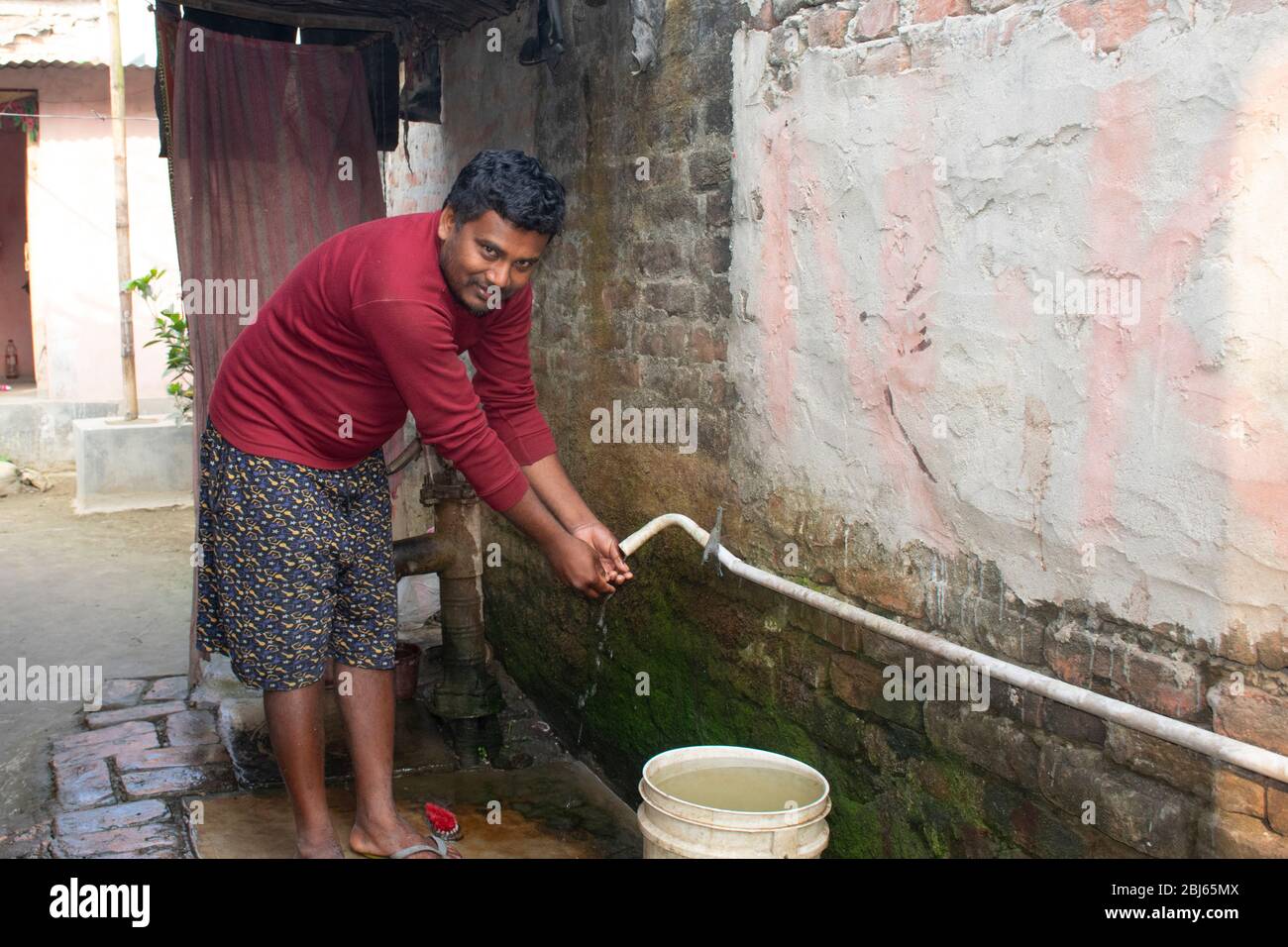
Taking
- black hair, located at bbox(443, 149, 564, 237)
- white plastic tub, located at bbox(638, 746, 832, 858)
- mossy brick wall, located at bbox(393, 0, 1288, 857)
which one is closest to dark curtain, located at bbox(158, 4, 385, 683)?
mossy brick wall, located at bbox(393, 0, 1288, 857)

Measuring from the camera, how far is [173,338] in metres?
9.42

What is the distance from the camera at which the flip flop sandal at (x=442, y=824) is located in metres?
3.70

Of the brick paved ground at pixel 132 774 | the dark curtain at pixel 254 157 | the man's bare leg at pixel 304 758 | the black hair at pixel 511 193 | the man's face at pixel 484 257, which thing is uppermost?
the dark curtain at pixel 254 157

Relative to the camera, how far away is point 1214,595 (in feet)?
6.83

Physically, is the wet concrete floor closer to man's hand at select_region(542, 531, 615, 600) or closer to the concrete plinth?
man's hand at select_region(542, 531, 615, 600)

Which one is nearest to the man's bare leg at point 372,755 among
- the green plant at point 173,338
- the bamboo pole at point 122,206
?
the green plant at point 173,338

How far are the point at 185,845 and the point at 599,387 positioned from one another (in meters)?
1.94

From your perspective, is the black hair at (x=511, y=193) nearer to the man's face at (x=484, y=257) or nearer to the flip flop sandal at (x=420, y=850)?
the man's face at (x=484, y=257)

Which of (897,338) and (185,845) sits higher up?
(897,338)

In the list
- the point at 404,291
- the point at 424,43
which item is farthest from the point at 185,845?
the point at 424,43

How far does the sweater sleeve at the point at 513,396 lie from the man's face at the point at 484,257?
1.53ft

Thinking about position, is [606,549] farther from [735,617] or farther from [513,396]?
[513,396]

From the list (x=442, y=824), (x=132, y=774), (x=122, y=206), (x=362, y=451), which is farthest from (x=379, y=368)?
(x=122, y=206)

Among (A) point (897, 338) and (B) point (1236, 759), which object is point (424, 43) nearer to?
(A) point (897, 338)
